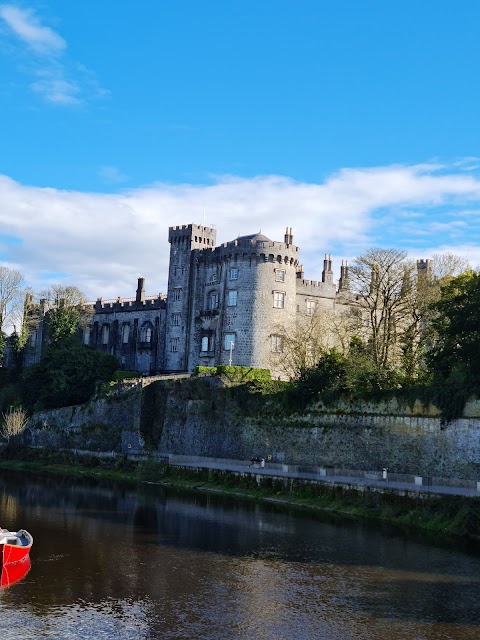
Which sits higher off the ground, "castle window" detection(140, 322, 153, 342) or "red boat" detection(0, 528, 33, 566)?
"castle window" detection(140, 322, 153, 342)

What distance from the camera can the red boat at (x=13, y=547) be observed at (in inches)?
904

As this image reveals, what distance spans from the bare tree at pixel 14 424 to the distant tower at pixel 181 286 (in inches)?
469

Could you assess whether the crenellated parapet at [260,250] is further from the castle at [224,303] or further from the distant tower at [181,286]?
the distant tower at [181,286]

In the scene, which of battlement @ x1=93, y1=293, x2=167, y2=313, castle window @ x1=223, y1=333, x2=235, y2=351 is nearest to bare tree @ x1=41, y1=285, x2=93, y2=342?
battlement @ x1=93, y1=293, x2=167, y2=313

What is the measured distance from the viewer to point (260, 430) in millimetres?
47688

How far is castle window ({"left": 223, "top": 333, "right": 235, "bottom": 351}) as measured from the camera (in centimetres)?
5789

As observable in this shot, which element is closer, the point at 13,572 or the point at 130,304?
the point at 13,572

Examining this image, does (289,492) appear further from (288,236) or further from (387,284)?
(288,236)

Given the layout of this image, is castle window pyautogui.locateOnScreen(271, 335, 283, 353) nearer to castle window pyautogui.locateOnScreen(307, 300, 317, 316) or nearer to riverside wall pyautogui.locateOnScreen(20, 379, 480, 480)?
castle window pyautogui.locateOnScreen(307, 300, 317, 316)

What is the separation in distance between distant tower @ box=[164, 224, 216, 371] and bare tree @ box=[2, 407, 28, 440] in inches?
469

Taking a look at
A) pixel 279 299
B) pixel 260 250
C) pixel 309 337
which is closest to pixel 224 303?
pixel 279 299

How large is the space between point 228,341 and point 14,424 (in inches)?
671

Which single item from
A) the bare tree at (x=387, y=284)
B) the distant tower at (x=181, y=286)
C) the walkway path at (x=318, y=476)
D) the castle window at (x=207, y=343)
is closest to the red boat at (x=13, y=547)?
the walkway path at (x=318, y=476)

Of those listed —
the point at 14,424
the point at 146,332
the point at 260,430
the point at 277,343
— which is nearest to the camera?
the point at 260,430
